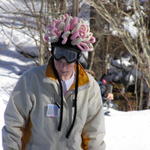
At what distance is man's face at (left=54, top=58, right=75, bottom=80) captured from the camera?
207 centimetres

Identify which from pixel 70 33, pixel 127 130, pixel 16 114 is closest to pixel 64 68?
pixel 70 33

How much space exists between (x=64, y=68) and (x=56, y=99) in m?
0.17

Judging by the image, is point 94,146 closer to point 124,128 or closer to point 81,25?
point 81,25

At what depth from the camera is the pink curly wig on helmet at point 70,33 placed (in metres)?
2.10

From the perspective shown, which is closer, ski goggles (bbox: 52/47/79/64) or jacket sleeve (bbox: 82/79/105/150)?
ski goggles (bbox: 52/47/79/64)

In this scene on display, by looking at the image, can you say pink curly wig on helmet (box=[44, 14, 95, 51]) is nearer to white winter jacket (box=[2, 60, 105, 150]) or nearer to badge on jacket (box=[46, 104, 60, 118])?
white winter jacket (box=[2, 60, 105, 150])

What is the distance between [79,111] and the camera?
213 cm

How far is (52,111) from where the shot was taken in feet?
6.88

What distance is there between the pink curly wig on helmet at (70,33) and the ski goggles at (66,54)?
0.11 ft

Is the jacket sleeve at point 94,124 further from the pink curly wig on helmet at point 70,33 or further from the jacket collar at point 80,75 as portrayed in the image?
the pink curly wig on helmet at point 70,33

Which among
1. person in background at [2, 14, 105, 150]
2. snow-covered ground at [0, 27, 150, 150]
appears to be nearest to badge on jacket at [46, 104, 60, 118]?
person in background at [2, 14, 105, 150]

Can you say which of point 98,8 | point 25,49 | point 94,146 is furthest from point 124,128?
point 25,49

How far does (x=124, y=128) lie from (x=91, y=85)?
320cm

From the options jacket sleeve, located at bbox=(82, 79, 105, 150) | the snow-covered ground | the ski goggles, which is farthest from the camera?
the snow-covered ground
